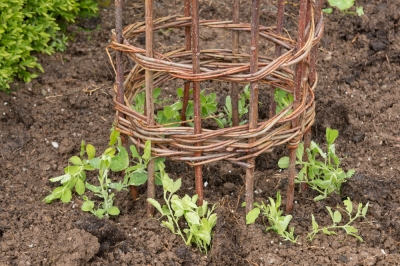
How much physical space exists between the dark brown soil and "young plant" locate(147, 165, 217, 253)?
0.05 m

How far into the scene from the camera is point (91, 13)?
14.0 feet

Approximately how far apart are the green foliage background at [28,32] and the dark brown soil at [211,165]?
0.09 m

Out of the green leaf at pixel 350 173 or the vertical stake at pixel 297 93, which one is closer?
the vertical stake at pixel 297 93

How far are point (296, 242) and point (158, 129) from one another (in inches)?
30.1

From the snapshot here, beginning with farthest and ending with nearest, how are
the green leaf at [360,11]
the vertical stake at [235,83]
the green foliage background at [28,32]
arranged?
the green leaf at [360,11] → the green foliage background at [28,32] → the vertical stake at [235,83]

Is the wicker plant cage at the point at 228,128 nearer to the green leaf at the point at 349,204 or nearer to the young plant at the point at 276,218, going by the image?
the young plant at the point at 276,218

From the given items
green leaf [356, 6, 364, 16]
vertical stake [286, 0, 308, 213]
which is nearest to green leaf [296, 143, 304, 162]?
vertical stake [286, 0, 308, 213]

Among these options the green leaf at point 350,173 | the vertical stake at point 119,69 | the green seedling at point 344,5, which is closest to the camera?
the vertical stake at point 119,69

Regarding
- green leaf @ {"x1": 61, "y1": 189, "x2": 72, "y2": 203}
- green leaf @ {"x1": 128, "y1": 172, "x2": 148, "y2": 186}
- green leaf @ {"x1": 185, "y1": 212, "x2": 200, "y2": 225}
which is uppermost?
green leaf @ {"x1": 128, "y1": 172, "x2": 148, "y2": 186}

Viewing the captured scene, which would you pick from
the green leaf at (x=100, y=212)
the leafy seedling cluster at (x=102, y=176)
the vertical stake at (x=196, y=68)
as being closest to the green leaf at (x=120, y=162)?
the leafy seedling cluster at (x=102, y=176)

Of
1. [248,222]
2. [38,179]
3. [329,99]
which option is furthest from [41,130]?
[329,99]

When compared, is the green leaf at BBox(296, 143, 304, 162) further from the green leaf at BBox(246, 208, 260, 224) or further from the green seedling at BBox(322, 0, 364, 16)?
the green seedling at BBox(322, 0, 364, 16)

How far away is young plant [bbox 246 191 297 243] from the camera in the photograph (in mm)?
2766

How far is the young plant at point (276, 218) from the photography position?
2.77 meters
